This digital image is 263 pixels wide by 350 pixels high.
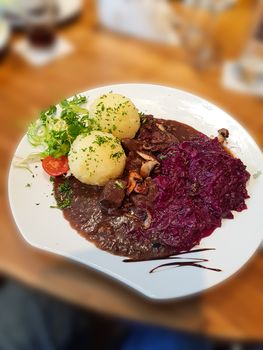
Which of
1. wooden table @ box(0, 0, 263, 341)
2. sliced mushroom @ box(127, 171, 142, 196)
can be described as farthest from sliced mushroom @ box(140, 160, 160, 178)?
wooden table @ box(0, 0, 263, 341)

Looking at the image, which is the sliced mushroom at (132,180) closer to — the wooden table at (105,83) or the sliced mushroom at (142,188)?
the sliced mushroom at (142,188)

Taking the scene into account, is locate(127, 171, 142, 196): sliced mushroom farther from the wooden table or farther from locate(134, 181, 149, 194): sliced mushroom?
the wooden table

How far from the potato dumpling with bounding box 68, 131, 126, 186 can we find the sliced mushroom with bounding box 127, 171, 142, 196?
0.01 m

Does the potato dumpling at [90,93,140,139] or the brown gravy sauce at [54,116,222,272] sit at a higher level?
the potato dumpling at [90,93,140,139]

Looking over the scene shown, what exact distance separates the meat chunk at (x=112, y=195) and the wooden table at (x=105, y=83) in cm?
8

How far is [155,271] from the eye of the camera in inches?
15.2

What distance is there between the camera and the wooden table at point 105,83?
2.13ft

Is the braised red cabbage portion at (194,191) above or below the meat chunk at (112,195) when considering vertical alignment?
above

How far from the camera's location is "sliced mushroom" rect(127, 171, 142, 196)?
0.43 meters

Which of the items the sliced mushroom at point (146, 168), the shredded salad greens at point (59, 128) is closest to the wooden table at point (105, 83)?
the shredded salad greens at point (59, 128)

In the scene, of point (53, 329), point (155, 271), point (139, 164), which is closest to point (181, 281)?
point (155, 271)

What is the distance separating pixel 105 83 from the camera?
0.79 meters

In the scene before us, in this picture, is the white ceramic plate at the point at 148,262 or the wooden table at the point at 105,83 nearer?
the white ceramic plate at the point at 148,262

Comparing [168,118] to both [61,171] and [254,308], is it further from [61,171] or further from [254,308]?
[254,308]
